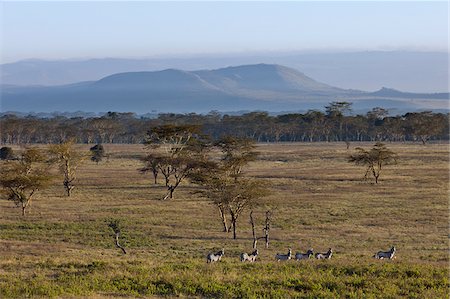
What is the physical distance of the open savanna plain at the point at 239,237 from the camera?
15.9 m

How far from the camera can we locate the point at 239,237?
35.8 m

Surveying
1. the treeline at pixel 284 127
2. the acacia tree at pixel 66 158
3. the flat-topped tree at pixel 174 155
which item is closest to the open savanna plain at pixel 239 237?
the acacia tree at pixel 66 158

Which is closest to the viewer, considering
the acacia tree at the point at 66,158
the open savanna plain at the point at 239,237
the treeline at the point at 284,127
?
the open savanna plain at the point at 239,237

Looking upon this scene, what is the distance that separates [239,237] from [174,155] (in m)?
27.2

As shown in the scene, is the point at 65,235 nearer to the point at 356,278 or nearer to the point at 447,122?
the point at 356,278

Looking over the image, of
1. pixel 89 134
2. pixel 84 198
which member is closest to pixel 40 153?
pixel 84 198

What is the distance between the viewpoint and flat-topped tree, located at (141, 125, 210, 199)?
56719 millimetres

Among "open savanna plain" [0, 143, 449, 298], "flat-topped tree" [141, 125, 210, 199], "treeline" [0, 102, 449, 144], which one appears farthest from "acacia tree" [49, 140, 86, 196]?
"treeline" [0, 102, 449, 144]

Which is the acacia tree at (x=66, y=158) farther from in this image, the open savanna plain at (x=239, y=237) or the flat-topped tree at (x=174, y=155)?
the flat-topped tree at (x=174, y=155)

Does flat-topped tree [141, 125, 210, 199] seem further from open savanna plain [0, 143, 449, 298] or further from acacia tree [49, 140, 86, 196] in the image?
acacia tree [49, 140, 86, 196]

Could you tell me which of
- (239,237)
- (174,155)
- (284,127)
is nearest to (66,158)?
(174,155)

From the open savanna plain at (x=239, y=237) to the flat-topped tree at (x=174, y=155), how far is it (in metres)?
2.12

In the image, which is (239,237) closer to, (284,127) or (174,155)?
(174,155)

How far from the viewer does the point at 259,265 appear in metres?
20.2
